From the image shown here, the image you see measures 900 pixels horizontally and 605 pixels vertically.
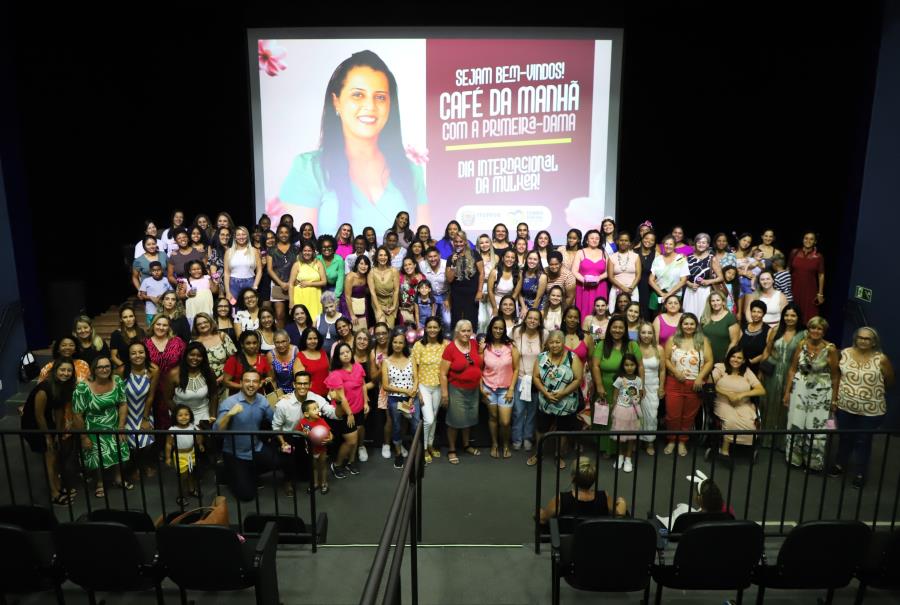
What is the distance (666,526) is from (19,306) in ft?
24.8

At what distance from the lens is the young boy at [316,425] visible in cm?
523

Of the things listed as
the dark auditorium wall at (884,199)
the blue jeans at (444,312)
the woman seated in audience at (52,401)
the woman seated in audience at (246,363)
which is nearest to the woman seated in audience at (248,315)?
the woman seated in audience at (246,363)

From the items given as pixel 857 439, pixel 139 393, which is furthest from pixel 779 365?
pixel 139 393

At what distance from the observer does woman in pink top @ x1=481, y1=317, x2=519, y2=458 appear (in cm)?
580

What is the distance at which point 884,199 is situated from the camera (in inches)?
289

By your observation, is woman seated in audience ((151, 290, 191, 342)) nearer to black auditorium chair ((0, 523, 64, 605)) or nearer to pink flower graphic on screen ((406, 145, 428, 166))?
black auditorium chair ((0, 523, 64, 605))

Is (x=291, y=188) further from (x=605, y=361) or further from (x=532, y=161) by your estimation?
(x=605, y=361)

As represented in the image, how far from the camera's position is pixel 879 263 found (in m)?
7.40

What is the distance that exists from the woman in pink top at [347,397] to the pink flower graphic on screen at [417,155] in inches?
179

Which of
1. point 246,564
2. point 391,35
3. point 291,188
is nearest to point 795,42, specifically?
point 391,35

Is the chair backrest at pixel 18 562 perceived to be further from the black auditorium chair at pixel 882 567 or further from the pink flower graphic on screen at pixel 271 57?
the pink flower graphic on screen at pixel 271 57

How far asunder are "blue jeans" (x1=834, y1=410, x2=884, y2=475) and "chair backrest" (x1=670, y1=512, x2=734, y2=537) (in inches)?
72.6

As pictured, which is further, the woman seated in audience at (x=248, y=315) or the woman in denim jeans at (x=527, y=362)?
the woman seated in audience at (x=248, y=315)

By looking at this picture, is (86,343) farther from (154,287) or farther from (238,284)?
(238,284)
